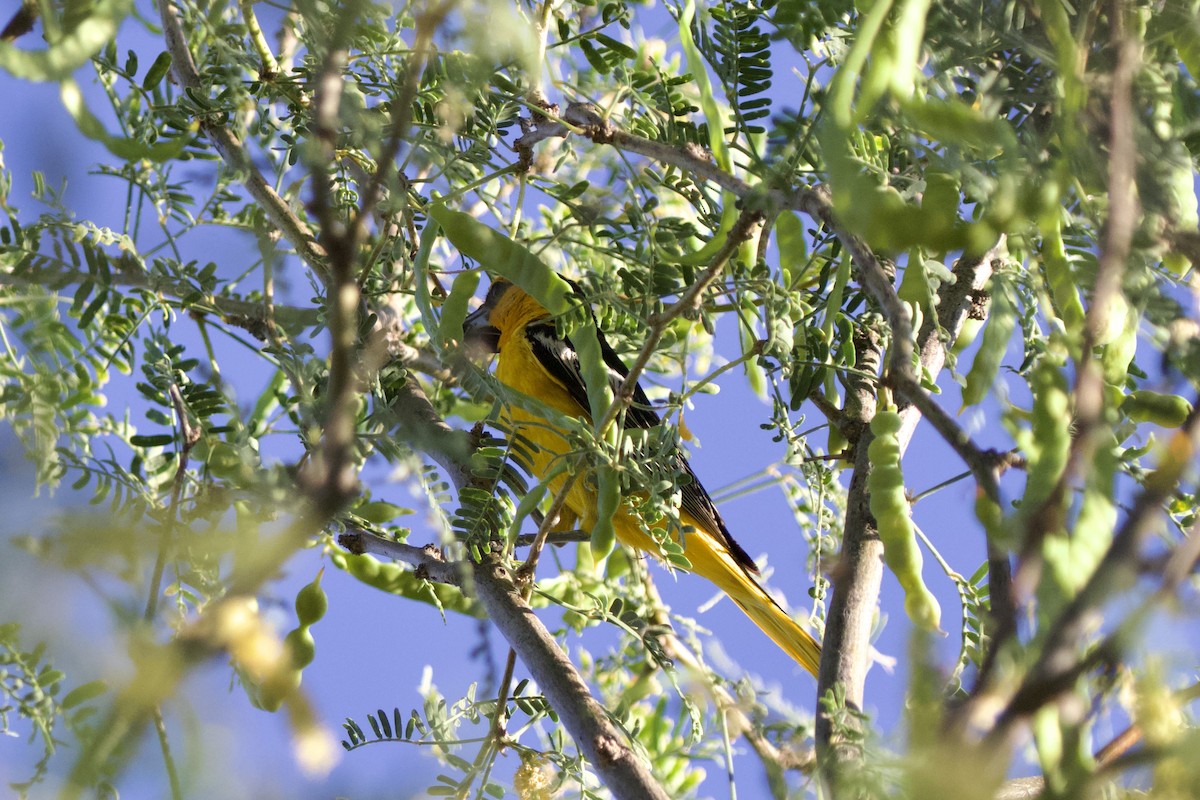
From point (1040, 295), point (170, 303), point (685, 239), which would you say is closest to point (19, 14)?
point (170, 303)

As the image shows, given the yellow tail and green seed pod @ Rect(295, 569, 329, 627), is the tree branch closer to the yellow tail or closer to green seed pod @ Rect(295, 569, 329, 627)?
green seed pod @ Rect(295, 569, 329, 627)

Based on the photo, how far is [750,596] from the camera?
2.79m

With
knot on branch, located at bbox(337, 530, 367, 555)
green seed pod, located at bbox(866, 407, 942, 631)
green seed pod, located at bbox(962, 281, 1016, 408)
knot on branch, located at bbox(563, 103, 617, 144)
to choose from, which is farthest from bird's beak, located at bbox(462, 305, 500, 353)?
green seed pod, located at bbox(962, 281, 1016, 408)

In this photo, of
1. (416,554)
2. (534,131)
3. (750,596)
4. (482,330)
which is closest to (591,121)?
(534,131)

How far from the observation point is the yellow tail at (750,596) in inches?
107

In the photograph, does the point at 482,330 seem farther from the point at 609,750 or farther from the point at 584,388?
the point at 609,750

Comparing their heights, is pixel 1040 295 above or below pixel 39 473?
above

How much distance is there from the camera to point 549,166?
7.73 ft

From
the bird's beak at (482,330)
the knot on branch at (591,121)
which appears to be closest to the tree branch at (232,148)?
the knot on branch at (591,121)

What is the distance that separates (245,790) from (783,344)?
832mm

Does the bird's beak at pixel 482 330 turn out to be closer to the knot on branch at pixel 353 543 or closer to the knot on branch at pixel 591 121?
the knot on branch at pixel 353 543

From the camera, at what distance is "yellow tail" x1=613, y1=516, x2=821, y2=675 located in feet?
8.91

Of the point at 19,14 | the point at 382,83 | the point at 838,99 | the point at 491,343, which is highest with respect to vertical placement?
the point at 491,343

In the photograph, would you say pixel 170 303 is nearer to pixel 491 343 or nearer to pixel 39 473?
pixel 39 473
